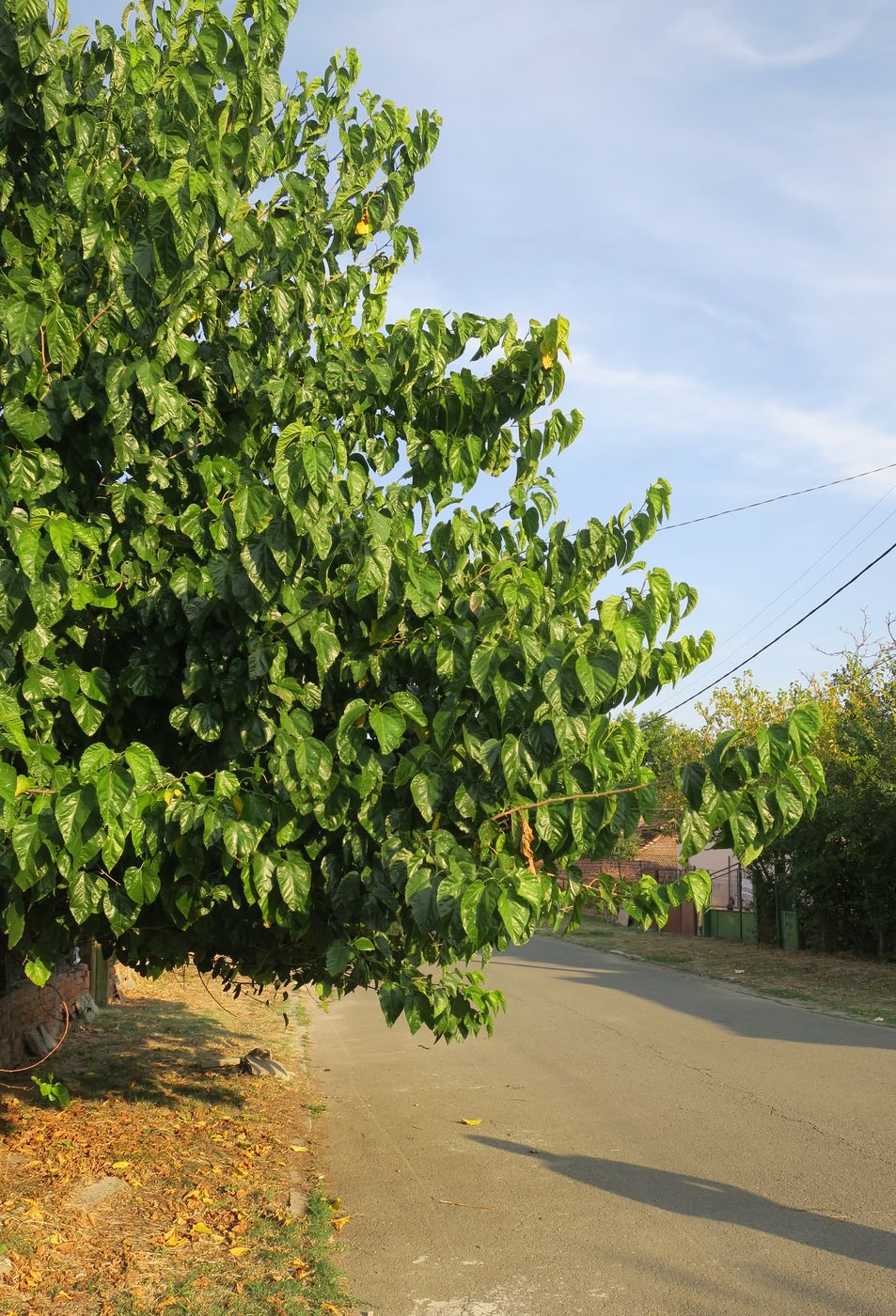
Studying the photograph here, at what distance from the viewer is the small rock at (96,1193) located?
6.59 m

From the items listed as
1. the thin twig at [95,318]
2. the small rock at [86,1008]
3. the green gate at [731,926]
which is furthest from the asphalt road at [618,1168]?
the green gate at [731,926]

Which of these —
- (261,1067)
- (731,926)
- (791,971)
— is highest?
(731,926)

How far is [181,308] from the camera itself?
4527 mm

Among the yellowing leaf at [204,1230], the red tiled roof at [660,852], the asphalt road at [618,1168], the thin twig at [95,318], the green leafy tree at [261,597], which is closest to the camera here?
the green leafy tree at [261,597]

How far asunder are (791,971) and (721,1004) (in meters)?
4.86

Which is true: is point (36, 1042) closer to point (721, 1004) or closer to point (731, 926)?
point (721, 1004)

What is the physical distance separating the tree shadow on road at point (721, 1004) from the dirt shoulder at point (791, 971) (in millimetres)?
494

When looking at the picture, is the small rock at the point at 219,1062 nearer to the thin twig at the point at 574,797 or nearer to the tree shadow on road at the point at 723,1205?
the tree shadow on road at the point at 723,1205

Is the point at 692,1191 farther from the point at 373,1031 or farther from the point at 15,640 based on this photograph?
the point at 373,1031

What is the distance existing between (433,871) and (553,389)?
8.45ft

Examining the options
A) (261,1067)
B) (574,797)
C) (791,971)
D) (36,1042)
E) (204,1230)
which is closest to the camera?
(574,797)

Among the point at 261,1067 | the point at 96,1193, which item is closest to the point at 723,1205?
the point at 96,1193

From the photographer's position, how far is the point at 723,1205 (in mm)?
6797

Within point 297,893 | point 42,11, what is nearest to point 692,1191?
point 297,893
